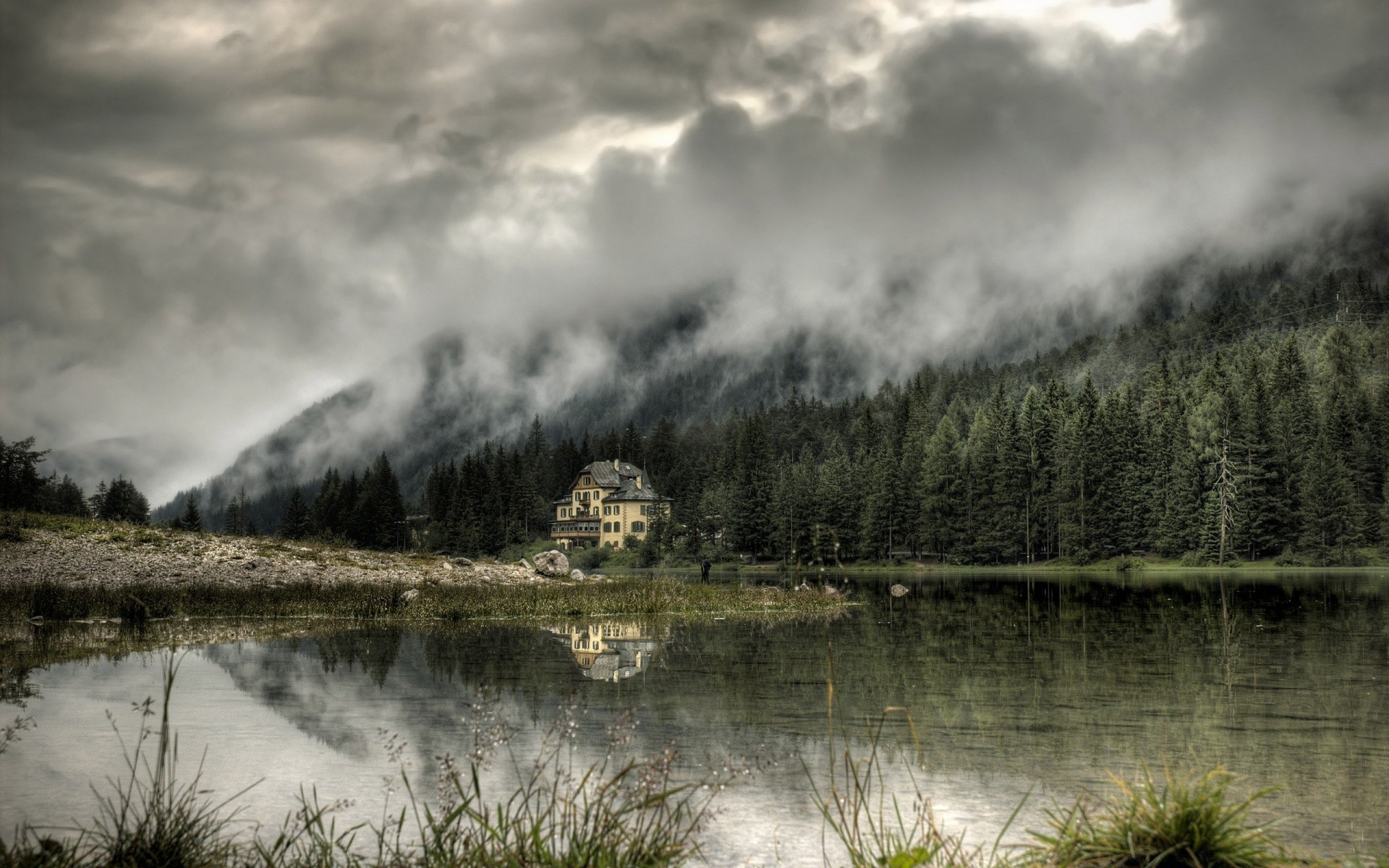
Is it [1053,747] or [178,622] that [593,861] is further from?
[178,622]

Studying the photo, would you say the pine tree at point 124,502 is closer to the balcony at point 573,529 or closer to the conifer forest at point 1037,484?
the conifer forest at point 1037,484

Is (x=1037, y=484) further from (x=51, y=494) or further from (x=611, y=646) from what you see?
(x=51, y=494)

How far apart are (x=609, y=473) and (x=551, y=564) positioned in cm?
10588

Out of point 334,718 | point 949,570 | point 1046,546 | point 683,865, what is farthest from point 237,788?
point 1046,546

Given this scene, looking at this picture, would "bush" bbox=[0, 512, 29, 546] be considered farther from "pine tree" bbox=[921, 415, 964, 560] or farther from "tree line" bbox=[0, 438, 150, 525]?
"pine tree" bbox=[921, 415, 964, 560]

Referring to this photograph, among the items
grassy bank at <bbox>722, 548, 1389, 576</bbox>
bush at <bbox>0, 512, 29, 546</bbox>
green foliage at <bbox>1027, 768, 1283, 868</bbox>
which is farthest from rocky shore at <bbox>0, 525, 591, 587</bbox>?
grassy bank at <bbox>722, 548, 1389, 576</bbox>

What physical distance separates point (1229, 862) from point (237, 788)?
7.97 m

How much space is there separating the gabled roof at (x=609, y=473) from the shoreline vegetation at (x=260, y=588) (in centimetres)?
11531

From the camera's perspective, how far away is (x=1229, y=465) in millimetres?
97188

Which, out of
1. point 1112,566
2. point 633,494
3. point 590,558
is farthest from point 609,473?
point 1112,566

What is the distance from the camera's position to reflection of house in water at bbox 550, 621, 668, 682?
17.6m

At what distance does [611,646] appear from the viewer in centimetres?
2239

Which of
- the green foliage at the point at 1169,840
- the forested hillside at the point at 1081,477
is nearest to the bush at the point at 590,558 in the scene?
the forested hillside at the point at 1081,477

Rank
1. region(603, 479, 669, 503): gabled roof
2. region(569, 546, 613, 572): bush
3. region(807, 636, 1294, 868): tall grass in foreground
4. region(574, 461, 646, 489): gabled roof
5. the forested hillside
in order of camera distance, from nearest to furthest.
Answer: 1. region(807, 636, 1294, 868): tall grass in foreground
2. the forested hillside
3. region(569, 546, 613, 572): bush
4. region(603, 479, 669, 503): gabled roof
5. region(574, 461, 646, 489): gabled roof
